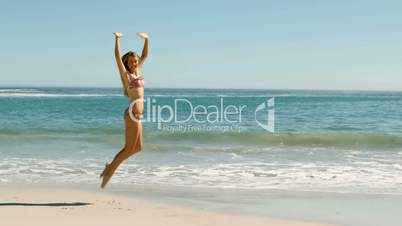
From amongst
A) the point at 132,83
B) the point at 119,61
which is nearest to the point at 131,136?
the point at 132,83

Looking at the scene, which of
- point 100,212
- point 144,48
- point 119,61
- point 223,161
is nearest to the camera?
point 119,61

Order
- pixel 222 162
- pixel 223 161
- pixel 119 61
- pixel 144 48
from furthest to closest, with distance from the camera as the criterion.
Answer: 1. pixel 223 161
2. pixel 222 162
3. pixel 144 48
4. pixel 119 61

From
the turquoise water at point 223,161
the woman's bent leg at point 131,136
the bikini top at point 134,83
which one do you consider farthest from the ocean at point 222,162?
the bikini top at point 134,83

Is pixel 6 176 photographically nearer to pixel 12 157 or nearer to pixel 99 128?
pixel 12 157

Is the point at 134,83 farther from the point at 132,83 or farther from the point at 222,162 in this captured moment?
the point at 222,162

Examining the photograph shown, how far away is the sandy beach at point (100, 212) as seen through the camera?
19.6 ft

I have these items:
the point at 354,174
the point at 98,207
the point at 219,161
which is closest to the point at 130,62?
the point at 98,207

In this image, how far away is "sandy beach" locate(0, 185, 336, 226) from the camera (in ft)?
19.6

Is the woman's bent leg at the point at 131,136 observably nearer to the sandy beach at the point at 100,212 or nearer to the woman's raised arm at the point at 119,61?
the woman's raised arm at the point at 119,61

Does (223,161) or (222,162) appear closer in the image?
(222,162)

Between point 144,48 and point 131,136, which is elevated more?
point 144,48

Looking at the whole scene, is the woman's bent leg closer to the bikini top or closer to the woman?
the woman

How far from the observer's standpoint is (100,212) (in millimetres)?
6426

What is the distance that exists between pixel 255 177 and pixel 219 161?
2.66 metres
